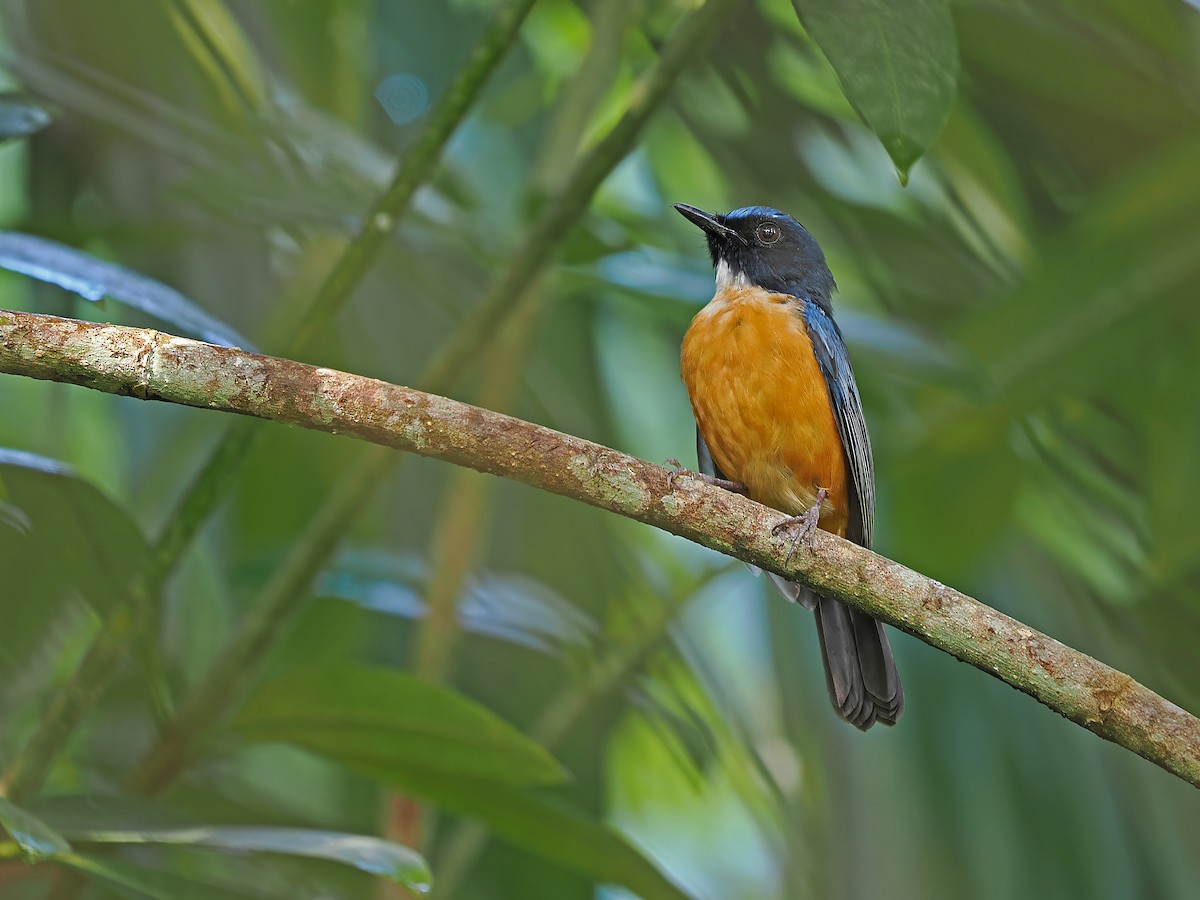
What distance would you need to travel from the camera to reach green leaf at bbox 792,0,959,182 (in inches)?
91.5

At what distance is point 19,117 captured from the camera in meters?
2.87

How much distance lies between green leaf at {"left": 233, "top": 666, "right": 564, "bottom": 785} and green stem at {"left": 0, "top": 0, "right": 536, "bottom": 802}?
1.15 ft

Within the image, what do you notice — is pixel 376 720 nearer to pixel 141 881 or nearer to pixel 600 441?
pixel 141 881

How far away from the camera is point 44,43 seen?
4.30 meters

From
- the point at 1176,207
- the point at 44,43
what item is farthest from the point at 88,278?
the point at 1176,207

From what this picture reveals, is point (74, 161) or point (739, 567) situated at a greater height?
point (74, 161)

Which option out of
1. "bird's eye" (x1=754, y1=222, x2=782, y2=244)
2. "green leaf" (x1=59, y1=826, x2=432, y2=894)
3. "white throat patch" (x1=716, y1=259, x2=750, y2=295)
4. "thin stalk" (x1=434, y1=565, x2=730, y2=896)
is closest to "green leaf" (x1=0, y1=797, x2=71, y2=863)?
"green leaf" (x1=59, y1=826, x2=432, y2=894)

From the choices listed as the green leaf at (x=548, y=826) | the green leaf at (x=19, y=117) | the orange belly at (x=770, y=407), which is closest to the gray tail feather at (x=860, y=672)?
the orange belly at (x=770, y=407)

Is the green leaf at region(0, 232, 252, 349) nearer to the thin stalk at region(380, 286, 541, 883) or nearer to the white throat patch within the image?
the thin stalk at region(380, 286, 541, 883)

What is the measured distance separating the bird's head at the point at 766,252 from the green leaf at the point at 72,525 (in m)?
2.28

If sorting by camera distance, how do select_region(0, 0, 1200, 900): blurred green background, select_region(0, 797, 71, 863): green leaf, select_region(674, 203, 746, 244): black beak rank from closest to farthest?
select_region(0, 797, 71, 863): green leaf < select_region(0, 0, 1200, 900): blurred green background < select_region(674, 203, 746, 244): black beak

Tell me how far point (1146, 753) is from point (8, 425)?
3.57 metres

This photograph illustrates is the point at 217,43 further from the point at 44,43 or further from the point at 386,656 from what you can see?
the point at 386,656

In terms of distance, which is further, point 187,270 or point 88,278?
point 187,270
